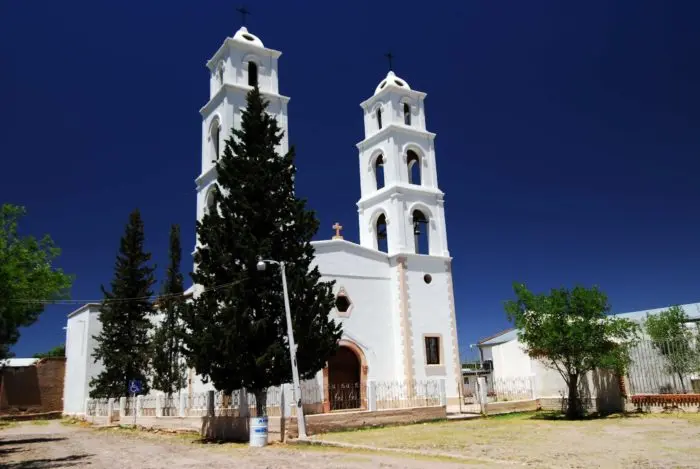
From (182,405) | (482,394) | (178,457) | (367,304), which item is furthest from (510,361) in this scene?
(178,457)

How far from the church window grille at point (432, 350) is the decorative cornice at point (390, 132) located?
32.7ft

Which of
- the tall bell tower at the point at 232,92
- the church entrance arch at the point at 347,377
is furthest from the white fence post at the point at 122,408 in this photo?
the church entrance arch at the point at 347,377

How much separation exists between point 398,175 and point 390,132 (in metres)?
2.17

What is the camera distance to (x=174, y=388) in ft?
94.1

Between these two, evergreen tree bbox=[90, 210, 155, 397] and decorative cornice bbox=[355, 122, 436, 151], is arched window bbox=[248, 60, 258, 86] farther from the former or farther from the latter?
evergreen tree bbox=[90, 210, 155, 397]

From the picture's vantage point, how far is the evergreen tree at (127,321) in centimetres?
3162

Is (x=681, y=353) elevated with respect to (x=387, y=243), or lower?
lower

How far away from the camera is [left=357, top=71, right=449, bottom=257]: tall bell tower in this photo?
90.4 feet

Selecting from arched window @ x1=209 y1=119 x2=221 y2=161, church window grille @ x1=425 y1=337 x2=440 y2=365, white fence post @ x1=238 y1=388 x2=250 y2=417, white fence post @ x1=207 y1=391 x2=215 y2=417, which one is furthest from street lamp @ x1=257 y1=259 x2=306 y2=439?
arched window @ x1=209 y1=119 x2=221 y2=161

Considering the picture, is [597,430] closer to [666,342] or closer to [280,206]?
[666,342]

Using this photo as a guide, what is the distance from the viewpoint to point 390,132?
93.2ft

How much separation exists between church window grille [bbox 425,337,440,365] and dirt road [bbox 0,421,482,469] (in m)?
11.2

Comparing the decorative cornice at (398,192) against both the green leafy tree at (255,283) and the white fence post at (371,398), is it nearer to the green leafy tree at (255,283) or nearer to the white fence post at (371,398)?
the green leafy tree at (255,283)

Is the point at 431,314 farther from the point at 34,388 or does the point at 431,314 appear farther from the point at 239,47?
the point at 34,388
